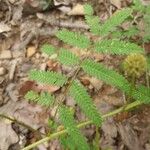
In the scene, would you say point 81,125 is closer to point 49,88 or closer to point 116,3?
point 49,88

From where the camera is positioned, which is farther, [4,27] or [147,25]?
[4,27]

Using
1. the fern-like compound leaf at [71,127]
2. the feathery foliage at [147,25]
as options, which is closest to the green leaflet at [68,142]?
the fern-like compound leaf at [71,127]

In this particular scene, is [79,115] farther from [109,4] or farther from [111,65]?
[109,4]

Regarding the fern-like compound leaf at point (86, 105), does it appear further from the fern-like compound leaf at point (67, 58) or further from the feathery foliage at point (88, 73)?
the fern-like compound leaf at point (67, 58)

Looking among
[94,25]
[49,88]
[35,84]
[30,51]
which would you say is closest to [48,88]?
[49,88]

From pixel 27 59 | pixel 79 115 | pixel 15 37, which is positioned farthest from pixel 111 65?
pixel 15 37

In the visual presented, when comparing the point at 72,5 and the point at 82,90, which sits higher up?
the point at 72,5
